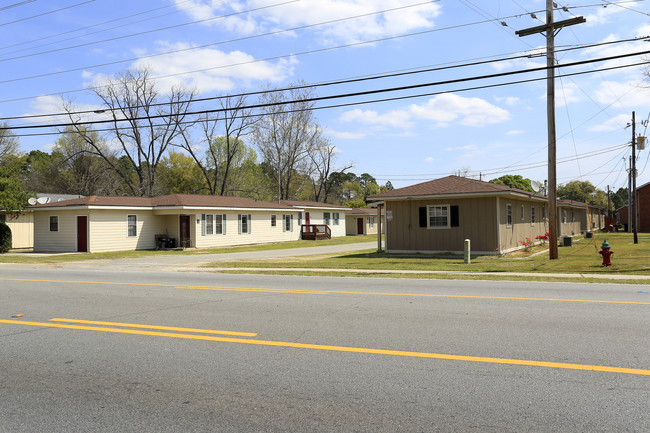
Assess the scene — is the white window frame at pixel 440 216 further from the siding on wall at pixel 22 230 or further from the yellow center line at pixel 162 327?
the siding on wall at pixel 22 230

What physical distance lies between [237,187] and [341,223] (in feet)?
52.3

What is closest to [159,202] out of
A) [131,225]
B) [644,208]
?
[131,225]

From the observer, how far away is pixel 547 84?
1928 centimetres

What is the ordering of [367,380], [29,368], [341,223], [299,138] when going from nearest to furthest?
[367,380] → [29,368] → [341,223] → [299,138]

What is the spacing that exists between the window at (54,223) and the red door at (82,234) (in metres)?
1.92

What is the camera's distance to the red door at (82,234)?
29.5 meters

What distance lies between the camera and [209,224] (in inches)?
1348

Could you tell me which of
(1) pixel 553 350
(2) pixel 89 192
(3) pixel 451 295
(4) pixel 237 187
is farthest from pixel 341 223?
(1) pixel 553 350

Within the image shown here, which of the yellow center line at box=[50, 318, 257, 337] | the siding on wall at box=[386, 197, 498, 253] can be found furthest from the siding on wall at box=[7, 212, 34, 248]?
the yellow center line at box=[50, 318, 257, 337]

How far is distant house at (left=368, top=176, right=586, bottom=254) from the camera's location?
2284 centimetres

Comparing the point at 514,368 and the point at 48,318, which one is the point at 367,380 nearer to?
the point at 514,368

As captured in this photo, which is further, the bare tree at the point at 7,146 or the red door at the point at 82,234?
the bare tree at the point at 7,146

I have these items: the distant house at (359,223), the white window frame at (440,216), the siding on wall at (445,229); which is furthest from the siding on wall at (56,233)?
the distant house at (359,223)

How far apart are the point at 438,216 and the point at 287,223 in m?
20.5
